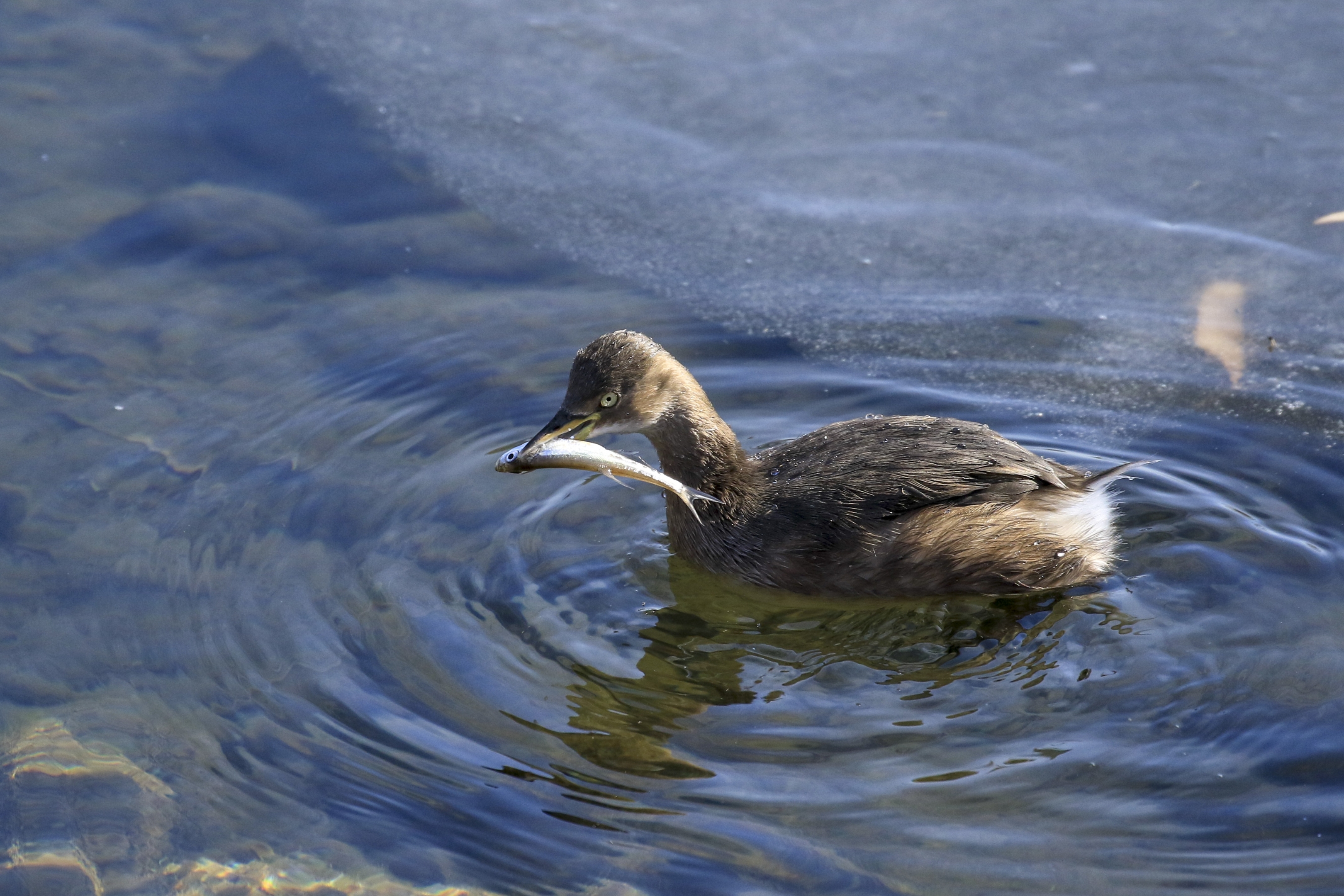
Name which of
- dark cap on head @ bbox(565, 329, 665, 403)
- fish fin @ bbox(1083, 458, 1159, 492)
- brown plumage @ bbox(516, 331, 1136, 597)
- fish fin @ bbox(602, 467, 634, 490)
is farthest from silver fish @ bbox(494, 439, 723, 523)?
fish fin @ bbox(1083, 458, 1159, 492)

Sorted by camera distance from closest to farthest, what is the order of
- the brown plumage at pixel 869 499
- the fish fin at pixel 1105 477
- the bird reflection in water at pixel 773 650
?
1. the bird reflection in water at pixel 773 650
2. the brown plumage at pixel 869 499
3. the fish fin at pixel 1105 477

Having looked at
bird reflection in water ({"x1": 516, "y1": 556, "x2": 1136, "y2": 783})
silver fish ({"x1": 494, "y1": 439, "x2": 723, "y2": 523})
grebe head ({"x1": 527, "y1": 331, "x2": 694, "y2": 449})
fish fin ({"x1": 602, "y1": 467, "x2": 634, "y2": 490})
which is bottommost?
bird reflection in water ({"x1": 516, "y1": 556, "x2": 1136, "y2": 783})

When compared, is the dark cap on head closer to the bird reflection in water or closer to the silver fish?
the silver fish

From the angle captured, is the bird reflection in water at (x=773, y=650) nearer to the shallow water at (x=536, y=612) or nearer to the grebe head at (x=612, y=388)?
the shallow water at (x=536, y=612)

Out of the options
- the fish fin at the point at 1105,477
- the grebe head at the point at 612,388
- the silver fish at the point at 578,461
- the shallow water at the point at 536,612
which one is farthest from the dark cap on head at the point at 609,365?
the fish fin at the point at 1105,477

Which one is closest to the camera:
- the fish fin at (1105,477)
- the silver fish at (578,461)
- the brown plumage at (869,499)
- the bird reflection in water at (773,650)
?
the bird reflection in water at (773,650)

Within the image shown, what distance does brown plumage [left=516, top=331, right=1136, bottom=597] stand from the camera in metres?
4.88

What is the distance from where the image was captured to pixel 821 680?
4.59 m

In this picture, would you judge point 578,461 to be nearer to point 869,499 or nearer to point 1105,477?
point 869,499

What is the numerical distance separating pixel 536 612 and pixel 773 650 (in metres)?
0.82

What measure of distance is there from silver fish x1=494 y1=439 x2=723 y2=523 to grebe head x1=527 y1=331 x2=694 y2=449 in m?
0.15

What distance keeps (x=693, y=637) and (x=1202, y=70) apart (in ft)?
15.1

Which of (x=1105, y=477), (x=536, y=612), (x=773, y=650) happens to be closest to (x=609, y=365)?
(x=536, y=612)

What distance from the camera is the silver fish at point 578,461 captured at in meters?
4.75
